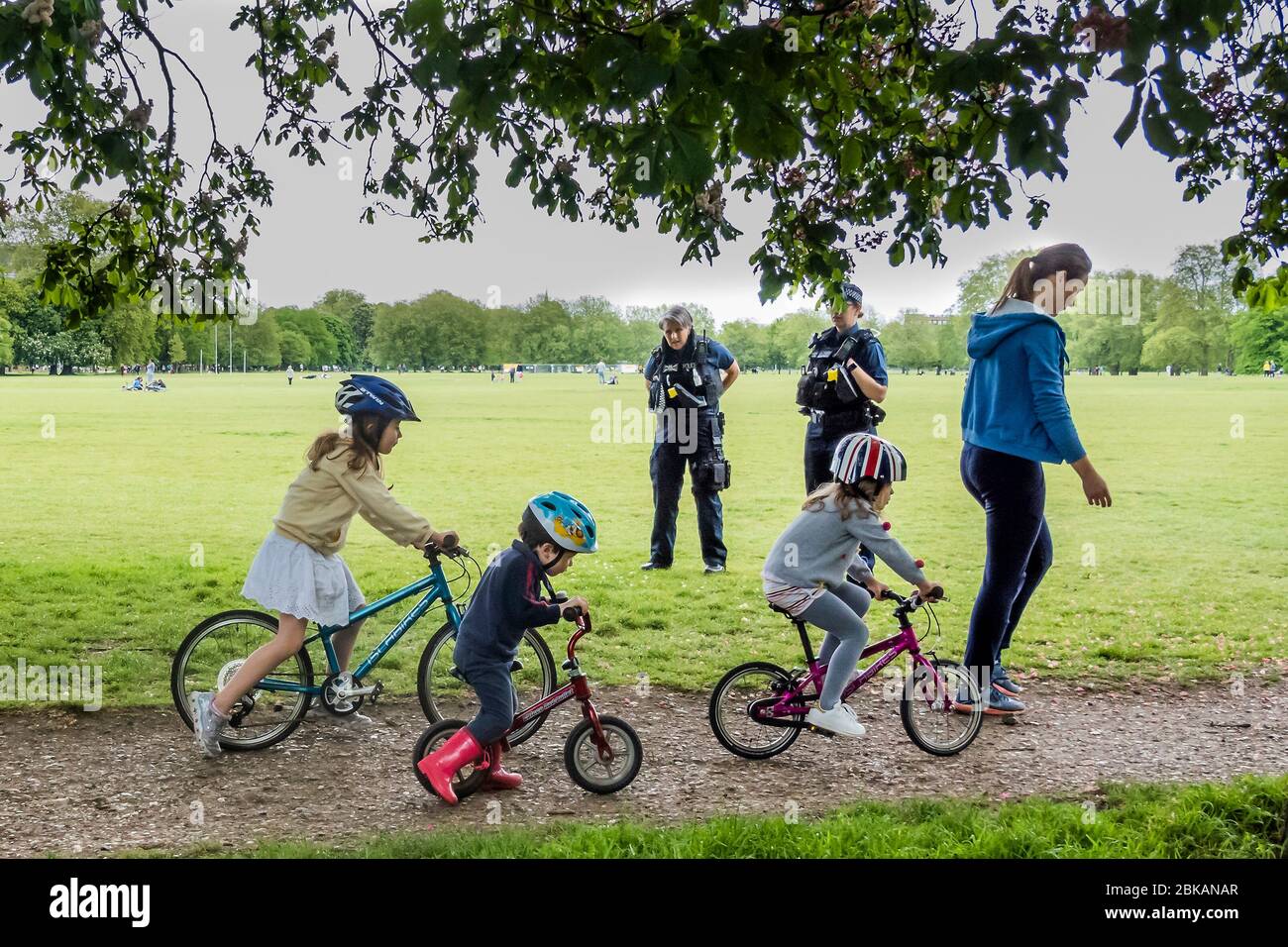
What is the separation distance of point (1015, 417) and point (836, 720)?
1.88m

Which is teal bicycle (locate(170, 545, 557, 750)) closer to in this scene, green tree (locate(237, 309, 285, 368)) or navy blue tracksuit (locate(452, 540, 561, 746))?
navy blue tracksuit (locate(452, 540, 561, 746))

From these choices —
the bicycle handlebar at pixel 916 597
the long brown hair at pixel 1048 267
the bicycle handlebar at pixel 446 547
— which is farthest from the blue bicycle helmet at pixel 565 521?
the long brown hair at pixel 1048 267

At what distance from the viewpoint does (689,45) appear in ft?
13.2

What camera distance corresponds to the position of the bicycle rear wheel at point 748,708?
18.4 ft

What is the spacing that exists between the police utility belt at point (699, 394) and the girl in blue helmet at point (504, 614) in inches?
203

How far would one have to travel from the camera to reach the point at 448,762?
16.3ft

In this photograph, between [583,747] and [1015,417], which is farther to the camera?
[1015,417]

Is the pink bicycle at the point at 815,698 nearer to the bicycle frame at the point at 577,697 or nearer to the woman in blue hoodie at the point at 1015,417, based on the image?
the woman in blue hoodie at the point at 1015,417

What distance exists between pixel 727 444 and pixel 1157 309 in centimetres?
6787

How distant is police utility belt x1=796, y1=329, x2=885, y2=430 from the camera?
29.2 feet

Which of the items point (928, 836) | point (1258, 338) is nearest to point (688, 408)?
point (928, 836)

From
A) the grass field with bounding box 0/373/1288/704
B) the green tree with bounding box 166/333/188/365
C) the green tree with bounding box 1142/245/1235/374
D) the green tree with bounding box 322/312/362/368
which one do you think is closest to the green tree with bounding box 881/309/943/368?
the green tree with bounding box 1142/245/1235/374

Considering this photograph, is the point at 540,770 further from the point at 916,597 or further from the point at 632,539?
the point at 632,539
